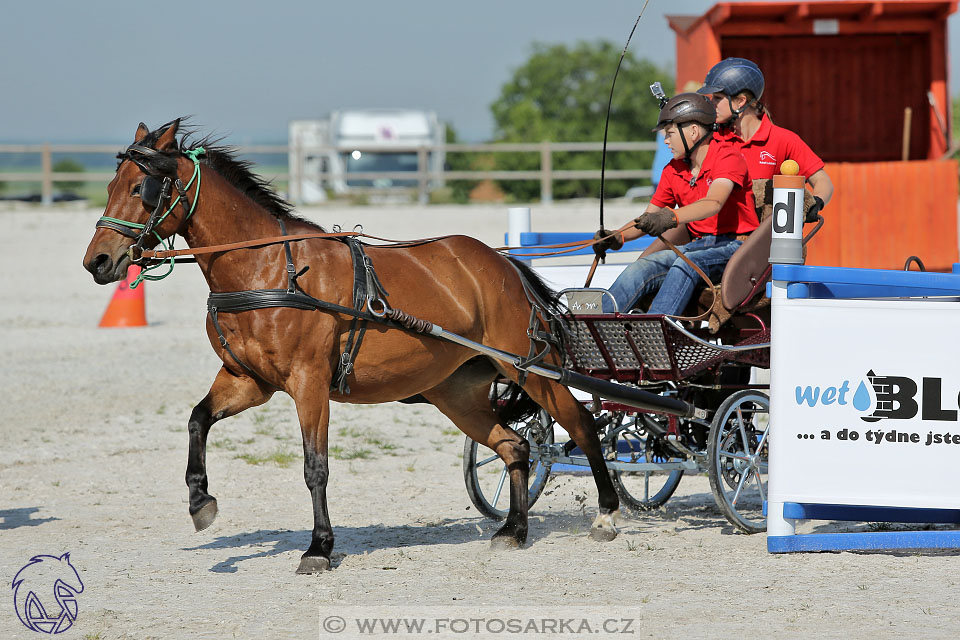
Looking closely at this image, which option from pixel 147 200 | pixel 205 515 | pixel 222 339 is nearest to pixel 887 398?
pixel 222 339

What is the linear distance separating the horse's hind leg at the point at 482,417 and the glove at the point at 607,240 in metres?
0.83

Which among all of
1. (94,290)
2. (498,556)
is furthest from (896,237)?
(94,290)

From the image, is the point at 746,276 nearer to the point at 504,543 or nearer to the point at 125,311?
the point at 504,543

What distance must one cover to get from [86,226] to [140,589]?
18.6 m

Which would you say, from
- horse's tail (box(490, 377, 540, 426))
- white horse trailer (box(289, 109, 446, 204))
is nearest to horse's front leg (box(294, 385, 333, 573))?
horse's tail (box(490, 377, 540, 426))

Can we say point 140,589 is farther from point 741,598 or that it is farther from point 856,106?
point 856,106

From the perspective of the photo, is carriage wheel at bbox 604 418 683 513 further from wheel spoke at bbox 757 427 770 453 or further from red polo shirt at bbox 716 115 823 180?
red polo shirt at bbox 716 115 823 180

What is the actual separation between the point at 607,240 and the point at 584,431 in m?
0.97

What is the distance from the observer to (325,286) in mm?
5129

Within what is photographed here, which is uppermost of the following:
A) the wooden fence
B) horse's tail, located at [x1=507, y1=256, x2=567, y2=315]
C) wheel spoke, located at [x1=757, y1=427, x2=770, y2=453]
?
the wooden fence

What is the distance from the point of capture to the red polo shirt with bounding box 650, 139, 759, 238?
5762mm

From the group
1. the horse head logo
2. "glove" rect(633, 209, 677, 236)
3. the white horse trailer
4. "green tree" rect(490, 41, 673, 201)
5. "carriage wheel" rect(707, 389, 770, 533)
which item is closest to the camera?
the horse head logo

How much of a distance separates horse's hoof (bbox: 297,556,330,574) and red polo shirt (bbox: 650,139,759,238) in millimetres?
2496

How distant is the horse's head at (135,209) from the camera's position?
4922 mm
